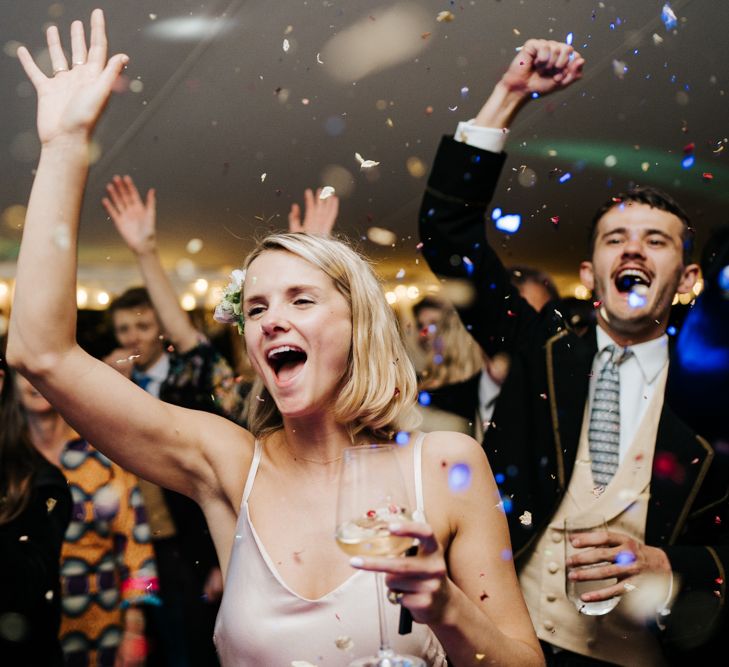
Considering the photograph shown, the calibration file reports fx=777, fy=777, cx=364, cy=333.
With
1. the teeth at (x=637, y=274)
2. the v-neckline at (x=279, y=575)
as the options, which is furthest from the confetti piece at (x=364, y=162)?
the v-neckline at (x=279, y=575)

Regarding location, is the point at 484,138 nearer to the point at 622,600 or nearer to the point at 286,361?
the point at 286,361

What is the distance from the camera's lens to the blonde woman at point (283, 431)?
1.07m

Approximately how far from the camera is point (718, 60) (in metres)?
2.29

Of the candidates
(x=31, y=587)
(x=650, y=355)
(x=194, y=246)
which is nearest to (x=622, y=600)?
(x=650, y=355)

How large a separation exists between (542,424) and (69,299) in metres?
1.04

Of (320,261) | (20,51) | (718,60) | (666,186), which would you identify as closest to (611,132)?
(718,60)

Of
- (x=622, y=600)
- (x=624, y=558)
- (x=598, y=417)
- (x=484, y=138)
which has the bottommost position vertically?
(x=622, y=600)

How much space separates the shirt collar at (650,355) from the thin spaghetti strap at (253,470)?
2.80 feet

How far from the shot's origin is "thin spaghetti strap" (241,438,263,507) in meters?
1.27

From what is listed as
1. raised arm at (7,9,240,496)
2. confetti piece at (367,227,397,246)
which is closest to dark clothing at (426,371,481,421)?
raised arm at (7,9,240,496)

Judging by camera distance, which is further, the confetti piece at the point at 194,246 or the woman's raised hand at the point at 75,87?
the confetti piece at the point at 194,246

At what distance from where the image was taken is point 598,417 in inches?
67.2

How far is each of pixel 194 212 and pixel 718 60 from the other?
76.4 inches

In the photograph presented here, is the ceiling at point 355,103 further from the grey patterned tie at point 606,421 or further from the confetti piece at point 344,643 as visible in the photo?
the confetti piece at point 344,643
